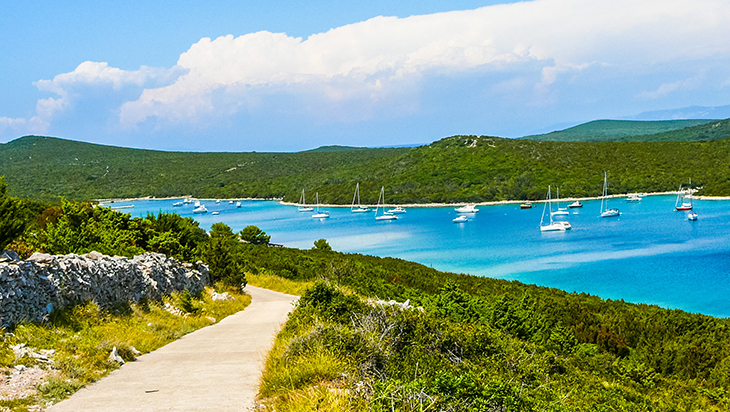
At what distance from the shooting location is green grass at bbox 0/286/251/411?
22.9ft

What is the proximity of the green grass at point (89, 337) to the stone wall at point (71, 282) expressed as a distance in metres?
0.21

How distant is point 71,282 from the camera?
1027 centimetres

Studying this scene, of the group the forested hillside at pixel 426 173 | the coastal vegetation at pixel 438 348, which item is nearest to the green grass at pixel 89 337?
the coastal vegetation at pixel 438 348

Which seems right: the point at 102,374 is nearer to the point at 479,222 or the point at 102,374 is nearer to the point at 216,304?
the point at 216,304

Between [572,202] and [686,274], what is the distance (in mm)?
70269

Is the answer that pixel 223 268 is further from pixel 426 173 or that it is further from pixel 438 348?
pixel 426 173

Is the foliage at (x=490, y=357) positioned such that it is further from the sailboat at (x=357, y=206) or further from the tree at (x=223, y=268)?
the sailboat at (x=357, y=206)

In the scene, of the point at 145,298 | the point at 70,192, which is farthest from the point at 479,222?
the point at 70,192

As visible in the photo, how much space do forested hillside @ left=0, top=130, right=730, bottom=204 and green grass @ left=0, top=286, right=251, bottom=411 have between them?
108556 mm

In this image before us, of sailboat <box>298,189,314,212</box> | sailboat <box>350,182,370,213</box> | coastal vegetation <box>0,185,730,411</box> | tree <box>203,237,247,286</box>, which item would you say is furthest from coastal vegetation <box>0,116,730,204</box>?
coastal vegetation <box>0,185,730,411</box>

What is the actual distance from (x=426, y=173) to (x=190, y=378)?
13289 centimetres

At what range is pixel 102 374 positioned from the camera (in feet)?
25.3

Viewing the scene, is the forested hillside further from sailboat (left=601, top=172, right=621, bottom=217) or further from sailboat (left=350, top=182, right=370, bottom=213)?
sailboat (left=601, top=172, right=621, bottom=217)

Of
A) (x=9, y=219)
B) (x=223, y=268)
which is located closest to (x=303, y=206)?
(x=223, y=268)
